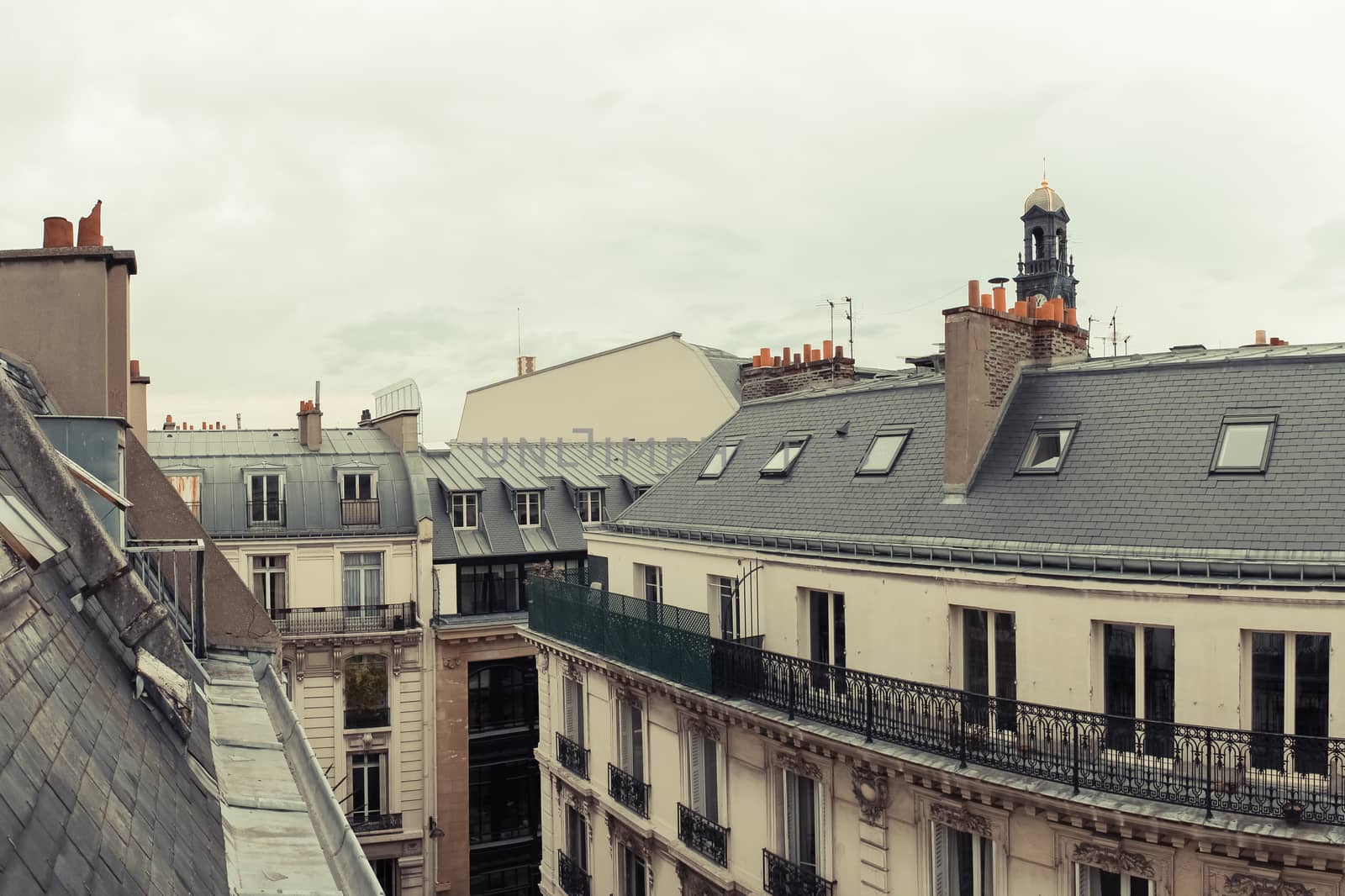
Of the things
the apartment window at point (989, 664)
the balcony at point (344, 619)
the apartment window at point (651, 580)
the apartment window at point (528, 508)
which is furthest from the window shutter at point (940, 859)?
the apartment window at point (528, 508)

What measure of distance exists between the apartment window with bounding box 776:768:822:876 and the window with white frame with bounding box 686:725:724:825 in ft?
7.09

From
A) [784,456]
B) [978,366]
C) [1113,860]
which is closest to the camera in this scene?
[1113,860]

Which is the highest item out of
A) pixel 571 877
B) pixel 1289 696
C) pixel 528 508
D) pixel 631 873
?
pixel 528 508

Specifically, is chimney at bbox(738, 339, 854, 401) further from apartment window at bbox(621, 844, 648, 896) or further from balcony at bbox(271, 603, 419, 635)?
balcony at bbox(271, 603, 419, 635)

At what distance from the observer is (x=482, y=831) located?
103 ft

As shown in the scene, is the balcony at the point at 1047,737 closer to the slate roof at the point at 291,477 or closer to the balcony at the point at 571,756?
the balcony at the point at 571,756

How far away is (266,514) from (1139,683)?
2503 centimetres

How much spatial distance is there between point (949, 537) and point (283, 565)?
2168 cm

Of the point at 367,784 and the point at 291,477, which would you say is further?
the point at 291,477

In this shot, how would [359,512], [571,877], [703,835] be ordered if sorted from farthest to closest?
[359,512] < [571,877] < [703,835]

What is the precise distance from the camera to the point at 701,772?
18969 mm

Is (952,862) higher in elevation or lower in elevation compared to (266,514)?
lower

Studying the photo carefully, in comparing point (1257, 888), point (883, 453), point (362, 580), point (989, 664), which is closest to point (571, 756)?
point (362, 580)

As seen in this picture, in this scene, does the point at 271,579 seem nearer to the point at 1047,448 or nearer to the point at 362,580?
the point at 362,580
